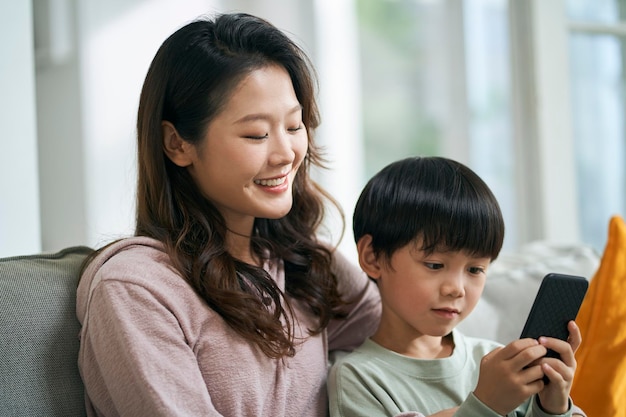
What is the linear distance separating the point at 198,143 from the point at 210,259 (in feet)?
0.58

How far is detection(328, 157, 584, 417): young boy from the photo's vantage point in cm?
120

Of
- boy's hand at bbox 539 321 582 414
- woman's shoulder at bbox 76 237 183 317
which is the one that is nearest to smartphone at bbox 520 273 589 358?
boy's hand at bbox 539 321 582 414

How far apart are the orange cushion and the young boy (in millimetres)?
180

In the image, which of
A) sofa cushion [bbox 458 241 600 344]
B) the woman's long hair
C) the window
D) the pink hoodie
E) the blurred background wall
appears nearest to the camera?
the pink hoodie

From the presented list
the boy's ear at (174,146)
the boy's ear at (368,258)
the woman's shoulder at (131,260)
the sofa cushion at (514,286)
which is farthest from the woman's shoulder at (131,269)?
the sofa cushion at (514,286)

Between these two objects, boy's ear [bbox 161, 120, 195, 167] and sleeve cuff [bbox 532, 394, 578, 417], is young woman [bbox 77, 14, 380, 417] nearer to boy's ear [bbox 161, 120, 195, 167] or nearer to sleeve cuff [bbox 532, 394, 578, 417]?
boy's ear [bbox 161, 120, 195, 167]

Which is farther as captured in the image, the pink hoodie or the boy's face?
the boy's face

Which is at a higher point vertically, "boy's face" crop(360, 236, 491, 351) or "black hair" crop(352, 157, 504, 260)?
"black hair" crop(352, 157, 504, 260)

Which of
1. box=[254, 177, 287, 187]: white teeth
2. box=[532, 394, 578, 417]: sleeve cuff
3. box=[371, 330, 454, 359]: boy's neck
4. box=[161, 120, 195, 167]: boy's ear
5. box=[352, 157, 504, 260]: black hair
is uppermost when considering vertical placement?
box=[161, 120, 195, 167]: boy's ear

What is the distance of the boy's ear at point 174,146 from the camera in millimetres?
1248

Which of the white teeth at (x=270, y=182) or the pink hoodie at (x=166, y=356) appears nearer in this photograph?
the pink hoodie at (x=166, y=356)

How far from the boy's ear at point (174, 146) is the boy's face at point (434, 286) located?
13.9 inches

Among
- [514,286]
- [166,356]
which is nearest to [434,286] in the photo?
[166,356]

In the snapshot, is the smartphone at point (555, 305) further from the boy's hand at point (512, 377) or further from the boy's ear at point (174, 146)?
the boy's ear at point (174, 146)
